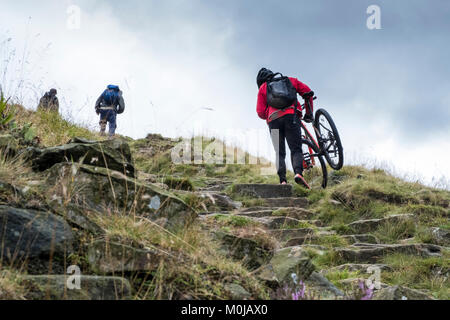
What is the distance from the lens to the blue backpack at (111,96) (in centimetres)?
1459

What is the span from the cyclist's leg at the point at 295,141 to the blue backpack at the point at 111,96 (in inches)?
306

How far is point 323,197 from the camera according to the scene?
9.02m

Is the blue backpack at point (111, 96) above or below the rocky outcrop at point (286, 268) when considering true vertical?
above

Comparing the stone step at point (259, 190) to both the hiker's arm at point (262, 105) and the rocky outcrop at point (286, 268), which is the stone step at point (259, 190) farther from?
the rocky outcrop at point (286, 268)

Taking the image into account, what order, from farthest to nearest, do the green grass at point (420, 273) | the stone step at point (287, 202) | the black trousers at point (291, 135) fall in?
the black trousers at point (291, 135)
the stone step at point (287, 202)
the green grass at point (420, 273)

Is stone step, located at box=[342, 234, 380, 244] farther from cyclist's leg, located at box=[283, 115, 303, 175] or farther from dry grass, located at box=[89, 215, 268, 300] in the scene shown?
dry grass, located at box=[89, 215, 268, 300]

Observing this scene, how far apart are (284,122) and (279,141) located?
439mm

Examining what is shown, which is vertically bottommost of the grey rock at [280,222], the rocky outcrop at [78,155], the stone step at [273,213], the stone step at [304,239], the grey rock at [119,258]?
the stone step at [304,239]

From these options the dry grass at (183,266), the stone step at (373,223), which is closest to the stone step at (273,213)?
the stone step at (373,223)

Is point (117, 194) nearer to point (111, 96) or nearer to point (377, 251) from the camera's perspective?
point (377, 251)

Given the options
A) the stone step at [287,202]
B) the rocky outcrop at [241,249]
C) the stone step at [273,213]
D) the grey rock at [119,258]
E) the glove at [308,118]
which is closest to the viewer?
the grey rock at [119,258]
